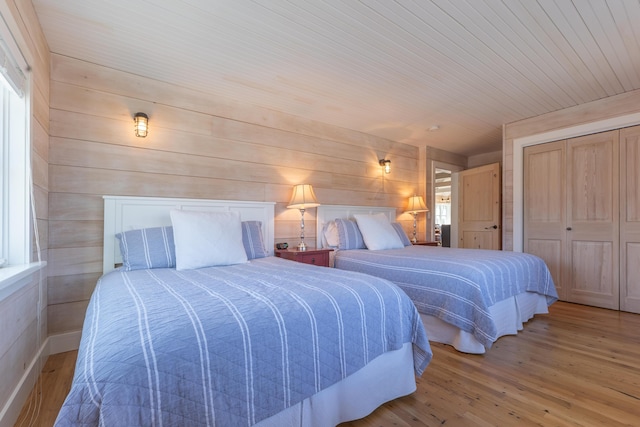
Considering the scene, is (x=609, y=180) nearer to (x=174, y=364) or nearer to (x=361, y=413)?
(x=361, y=413)

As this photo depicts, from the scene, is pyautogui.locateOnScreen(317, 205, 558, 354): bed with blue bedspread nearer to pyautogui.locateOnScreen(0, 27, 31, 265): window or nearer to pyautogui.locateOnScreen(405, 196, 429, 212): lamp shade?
pyautogui.locateOnScreen(405, 196, 429, 212): lamp shade

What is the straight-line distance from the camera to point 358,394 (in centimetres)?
144

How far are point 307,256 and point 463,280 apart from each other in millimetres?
1425

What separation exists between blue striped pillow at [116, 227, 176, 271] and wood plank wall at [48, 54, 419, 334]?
46cm

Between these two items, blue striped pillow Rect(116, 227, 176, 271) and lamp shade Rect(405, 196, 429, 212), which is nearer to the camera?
blue striped pillow Rect(116, 227, 176, 271)

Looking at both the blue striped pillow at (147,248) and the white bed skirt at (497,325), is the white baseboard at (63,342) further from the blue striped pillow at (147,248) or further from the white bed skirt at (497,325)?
the white bed skirt at (497,325)

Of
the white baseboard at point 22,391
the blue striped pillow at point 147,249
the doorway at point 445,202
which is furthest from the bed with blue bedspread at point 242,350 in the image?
the doorway at point 445,202

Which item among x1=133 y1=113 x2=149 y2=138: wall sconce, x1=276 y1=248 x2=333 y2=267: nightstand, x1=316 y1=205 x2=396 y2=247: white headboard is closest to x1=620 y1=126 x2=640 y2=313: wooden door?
x1=316 y1=205 x2=396 y2=247: white headboard

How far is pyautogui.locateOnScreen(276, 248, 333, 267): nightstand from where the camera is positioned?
299 cm

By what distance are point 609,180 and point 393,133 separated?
2.42m

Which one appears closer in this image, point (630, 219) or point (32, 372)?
point (32, 372)

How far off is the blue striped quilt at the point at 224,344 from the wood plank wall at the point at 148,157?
96cm

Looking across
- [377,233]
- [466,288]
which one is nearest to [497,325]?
[466,288]

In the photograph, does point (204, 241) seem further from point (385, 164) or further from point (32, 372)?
point (385, 164)
